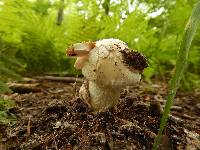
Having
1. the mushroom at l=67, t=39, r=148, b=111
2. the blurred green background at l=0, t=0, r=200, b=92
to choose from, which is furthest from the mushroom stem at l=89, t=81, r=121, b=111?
the blurred green background at l=0, t=0, r=200, b=92

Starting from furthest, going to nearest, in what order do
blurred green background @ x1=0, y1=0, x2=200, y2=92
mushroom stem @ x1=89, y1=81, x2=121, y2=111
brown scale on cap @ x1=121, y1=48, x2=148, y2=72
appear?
blurred green background @ x1=0, y1=0, x2=200, y2=92
mushroom stem @ x1=89, y1=81, x2=121, y2=111
brown scale on cap @ x1=121, y1=48, x2=148, y2=72

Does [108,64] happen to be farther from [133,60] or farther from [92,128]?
[92,128]

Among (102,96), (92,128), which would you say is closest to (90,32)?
(102,96)

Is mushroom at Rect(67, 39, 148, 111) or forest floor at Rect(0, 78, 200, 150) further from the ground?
mushroom at Rect(67, 39, 148, 111)

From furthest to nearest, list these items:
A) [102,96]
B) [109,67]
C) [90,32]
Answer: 1. [90,32]
2. [102,96]
3. [109,67]

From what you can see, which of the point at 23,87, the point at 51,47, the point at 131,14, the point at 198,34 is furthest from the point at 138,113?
the point at 198,34

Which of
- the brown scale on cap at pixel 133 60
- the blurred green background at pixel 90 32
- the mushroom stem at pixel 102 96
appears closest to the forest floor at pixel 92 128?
the mushroom stem at pixel 102 96

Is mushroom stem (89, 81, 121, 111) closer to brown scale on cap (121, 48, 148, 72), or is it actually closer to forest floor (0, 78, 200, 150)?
forest floor (0, 78, 200, 150)

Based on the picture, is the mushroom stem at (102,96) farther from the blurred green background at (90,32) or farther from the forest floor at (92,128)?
the blurred green background at (90,32)
